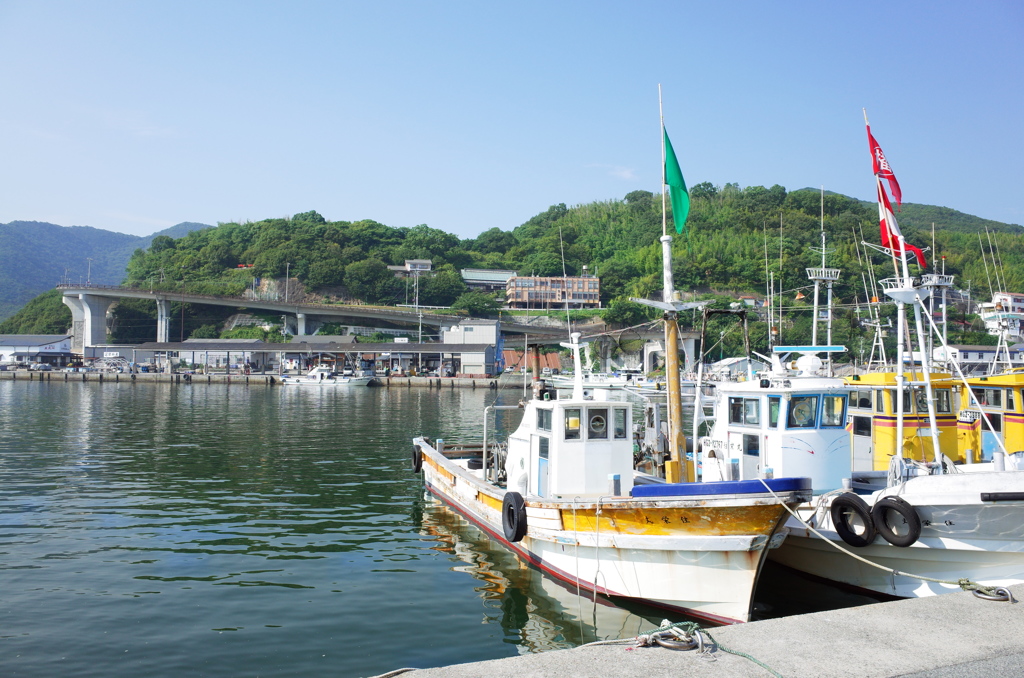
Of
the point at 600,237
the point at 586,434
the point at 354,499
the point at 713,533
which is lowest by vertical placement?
the point at 354,499

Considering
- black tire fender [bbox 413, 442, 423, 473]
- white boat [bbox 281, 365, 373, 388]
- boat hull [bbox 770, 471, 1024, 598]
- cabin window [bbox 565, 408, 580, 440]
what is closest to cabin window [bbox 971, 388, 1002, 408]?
boat hull [bbox 770, 471, 1024, 598]

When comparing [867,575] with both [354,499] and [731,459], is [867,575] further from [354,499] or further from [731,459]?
[354,499]

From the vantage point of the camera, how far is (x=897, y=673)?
679 cm

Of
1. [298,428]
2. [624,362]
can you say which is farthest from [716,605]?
[624,362]

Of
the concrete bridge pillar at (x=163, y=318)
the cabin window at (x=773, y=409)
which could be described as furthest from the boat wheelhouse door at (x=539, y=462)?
the concrete bridge pillar at (x=163, y=318)

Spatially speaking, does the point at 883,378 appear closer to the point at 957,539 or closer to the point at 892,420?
the point at 892,420

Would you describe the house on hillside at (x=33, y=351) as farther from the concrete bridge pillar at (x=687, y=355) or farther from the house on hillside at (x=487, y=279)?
the concrete bridge pillar at (x=687, y=355)

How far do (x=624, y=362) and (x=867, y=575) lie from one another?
4155 inches

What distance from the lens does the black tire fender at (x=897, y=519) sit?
467 inches

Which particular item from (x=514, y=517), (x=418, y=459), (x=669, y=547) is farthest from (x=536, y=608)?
(x=418, y=459)

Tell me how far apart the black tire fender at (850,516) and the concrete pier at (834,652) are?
383 cm

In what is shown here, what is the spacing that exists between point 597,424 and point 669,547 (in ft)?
11.3

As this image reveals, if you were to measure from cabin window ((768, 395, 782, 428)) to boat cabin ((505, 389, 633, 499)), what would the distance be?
292cm

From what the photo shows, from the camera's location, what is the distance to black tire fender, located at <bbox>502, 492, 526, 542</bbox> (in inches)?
571
